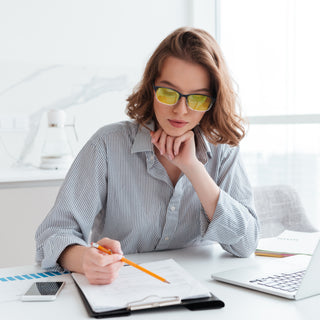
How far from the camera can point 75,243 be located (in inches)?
48.9

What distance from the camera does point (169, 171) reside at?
1533 mm

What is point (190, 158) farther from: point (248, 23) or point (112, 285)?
point (248, 23)

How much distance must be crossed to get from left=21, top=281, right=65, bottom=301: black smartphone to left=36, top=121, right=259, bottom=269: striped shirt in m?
0.25

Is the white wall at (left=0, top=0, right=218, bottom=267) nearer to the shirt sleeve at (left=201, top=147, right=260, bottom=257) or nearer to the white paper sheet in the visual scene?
the shirt sleeve at (left=201, top=147, right=260, bottom=257)

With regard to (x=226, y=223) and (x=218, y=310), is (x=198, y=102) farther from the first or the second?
(x=218, y=310)

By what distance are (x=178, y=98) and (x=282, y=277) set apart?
55 centimetres

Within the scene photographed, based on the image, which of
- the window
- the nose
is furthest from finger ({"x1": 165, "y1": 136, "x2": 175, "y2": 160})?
the window

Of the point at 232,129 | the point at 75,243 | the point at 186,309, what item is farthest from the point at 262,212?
the point at 186,309

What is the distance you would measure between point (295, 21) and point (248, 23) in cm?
50

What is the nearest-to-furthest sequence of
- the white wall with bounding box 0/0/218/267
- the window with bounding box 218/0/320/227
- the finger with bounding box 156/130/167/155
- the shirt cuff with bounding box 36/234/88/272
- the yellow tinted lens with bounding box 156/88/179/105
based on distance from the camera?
the shirt cuff with bounding box 36/234/88/272 → the yellow tinted lens with bounding box 156/88/179/105 → the finger with bounding box 156/130/167/155 → the window with bounding box 218/0/320/227 → the white wall with bounding box 0/0/218/267

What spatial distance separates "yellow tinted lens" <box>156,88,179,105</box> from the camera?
135 centimetres

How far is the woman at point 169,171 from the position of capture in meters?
1.36

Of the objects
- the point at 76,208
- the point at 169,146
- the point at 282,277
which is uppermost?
the point at 169,146

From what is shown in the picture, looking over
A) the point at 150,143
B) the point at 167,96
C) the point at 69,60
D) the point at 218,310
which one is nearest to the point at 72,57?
the point at 69,60
